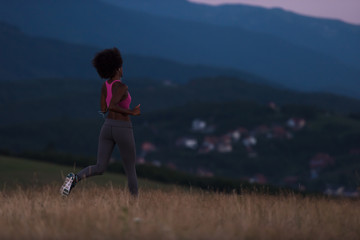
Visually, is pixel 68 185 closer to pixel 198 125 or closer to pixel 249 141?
pixel 249 141

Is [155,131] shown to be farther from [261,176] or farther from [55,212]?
[55,212]

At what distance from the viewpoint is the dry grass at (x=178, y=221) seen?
4.38 meters

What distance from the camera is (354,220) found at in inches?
224

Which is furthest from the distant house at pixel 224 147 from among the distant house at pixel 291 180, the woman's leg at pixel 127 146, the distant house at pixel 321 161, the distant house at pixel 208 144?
the woman's leg at pixel 127 146

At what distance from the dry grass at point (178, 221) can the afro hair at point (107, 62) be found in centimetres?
171

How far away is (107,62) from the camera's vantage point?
6.84 metres

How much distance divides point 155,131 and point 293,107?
4539 cm

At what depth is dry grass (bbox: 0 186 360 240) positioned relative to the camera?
4.38 m

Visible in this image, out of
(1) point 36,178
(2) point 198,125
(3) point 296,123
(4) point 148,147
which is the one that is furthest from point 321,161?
(1) point 36,178

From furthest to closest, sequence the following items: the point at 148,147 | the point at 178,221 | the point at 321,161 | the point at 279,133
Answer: the point at 279,133 < the point at 148,147 < the point at 321,161 < the point at 178,221

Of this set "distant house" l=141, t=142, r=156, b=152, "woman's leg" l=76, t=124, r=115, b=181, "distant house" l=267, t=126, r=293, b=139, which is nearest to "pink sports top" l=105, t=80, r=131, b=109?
"woman's leg" l=76, t=124, r=115, b=181

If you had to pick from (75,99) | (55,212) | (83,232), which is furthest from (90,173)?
(75,99)

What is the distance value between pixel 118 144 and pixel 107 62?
1120 millimetres

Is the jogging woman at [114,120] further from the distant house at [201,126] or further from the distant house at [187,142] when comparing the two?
the distant house at [201,126]
